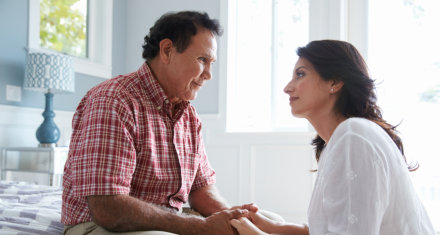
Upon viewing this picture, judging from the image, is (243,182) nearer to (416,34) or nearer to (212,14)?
(212,14)

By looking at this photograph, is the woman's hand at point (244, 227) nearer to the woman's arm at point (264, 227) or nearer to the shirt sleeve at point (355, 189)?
the woman's arm at point (264, 227)

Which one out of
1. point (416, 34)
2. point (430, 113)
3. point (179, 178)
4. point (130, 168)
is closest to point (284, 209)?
point (430, 113)

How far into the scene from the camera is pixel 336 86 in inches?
52.7

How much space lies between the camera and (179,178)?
1513 mm

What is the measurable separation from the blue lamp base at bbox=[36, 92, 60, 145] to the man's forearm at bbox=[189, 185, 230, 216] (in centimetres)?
187

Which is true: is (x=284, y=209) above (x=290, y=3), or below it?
below

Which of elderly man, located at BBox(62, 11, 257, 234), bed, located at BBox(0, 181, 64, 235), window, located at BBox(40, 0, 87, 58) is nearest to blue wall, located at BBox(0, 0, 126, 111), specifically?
window, located at BBox(40, 0, 87, 58)

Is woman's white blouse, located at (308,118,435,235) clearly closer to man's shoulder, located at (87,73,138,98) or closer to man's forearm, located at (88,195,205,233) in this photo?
man's forearm, located at (88,195,205,233)

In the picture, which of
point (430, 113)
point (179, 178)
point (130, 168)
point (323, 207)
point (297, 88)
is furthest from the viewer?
point (430, 113)

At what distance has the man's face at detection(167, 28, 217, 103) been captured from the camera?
64.1 inches

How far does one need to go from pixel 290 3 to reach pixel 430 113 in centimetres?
158

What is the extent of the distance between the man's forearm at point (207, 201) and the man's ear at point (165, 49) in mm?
539

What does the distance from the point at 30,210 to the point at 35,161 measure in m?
1.78

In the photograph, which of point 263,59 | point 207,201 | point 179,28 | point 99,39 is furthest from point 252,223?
point 99,39
